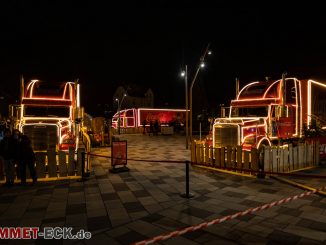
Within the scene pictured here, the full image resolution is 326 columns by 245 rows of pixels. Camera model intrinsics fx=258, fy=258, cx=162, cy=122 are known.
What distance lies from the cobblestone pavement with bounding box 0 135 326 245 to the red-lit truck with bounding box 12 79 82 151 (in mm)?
2592

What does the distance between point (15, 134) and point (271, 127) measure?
32.6ft

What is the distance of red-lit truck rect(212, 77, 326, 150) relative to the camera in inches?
426

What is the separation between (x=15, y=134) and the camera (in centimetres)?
811

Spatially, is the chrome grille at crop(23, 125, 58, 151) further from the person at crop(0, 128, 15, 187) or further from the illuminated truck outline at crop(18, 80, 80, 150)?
the person at crop(0, 128, 15, 187)

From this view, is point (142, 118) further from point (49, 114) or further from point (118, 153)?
point (118, 153)

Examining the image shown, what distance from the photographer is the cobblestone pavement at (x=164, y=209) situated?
4.72 metres

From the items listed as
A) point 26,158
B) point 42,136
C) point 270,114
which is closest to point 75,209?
point 26,158

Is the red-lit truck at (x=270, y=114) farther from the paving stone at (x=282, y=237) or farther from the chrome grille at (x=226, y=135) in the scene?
the paving stone at (x=282, y=237)

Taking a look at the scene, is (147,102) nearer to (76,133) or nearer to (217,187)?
(76,133)

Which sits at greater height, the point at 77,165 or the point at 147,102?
the point at 147,102

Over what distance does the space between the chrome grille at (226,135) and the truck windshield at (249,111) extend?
76.8 inches

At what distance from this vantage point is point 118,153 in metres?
10.2

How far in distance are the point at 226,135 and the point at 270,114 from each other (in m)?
2.29

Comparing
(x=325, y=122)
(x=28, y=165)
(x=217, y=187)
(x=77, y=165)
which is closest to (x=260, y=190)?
(x=217, y=187)
